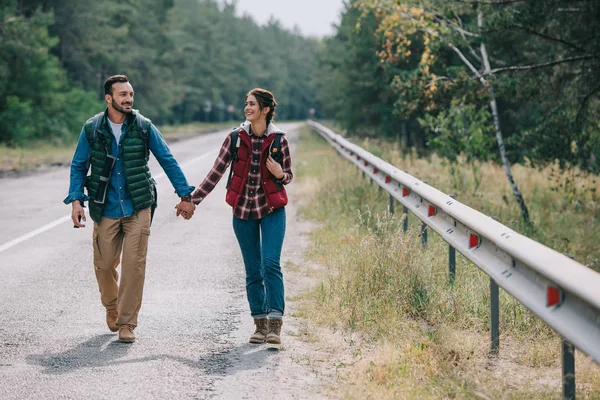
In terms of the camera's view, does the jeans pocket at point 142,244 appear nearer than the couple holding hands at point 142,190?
No

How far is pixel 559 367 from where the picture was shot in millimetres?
5504

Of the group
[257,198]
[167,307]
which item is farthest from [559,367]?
[167,307]

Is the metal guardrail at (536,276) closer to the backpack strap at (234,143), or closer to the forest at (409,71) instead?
the backpack strap at (234,143)

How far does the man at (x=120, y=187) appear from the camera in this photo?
6.39 m

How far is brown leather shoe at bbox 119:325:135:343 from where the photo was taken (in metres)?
6.27

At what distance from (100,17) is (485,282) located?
3567 centimetres

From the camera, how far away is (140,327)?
22.1 ft

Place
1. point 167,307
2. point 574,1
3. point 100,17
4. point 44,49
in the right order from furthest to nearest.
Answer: point 100,17, point 44,49, point 574,1, point 167,307

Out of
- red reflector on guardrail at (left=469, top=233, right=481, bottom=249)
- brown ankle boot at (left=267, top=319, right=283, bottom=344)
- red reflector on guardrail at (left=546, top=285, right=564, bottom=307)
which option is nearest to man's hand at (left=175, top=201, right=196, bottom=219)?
brown ankle boot at (left=267, top=319, right=283, bottom=344)

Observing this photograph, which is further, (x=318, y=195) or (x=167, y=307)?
(x=318, y=195)

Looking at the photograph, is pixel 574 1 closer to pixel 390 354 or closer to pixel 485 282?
pixel 485 282

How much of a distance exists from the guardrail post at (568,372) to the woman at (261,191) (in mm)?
2523

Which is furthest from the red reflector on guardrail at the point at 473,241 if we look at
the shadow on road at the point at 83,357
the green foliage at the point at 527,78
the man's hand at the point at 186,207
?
the green foliage at the point at 527,78

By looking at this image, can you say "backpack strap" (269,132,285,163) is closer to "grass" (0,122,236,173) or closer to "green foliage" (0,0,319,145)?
Result: "green foliage" (0,0,319,145)
